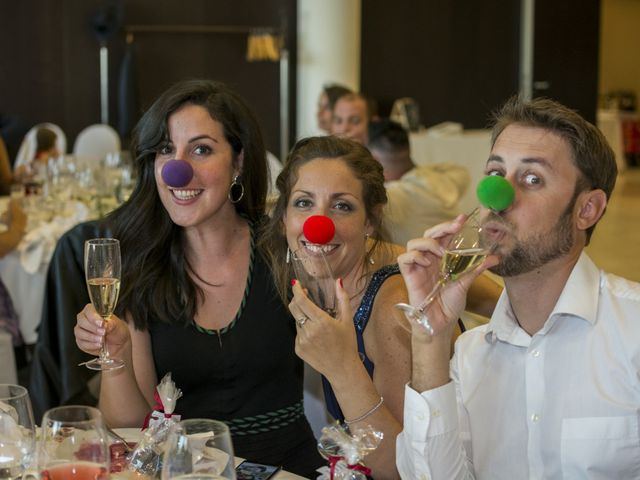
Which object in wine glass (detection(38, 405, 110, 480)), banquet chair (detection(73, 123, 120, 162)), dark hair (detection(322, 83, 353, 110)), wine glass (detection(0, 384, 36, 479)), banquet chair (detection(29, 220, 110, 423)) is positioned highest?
dark hair (detection(322, 83, 353, 110))

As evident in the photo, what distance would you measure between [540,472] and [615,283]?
0.44m

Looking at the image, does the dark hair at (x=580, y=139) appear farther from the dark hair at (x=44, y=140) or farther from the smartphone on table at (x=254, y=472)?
the dark hair at (x=44, y=140)

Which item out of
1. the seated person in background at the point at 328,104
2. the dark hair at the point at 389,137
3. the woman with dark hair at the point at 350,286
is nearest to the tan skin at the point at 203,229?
the woman with dark hair at the point at 350,286

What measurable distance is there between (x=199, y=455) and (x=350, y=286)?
1152 millimetres

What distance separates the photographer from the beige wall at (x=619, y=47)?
A: 20859 mm

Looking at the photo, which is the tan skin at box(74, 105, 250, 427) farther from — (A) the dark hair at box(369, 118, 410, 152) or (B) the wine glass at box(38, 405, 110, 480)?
(A) the dark hair at box(369, 118, 410, 152)

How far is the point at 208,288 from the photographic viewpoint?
2869 millimetres

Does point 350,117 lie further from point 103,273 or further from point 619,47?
point 619,47

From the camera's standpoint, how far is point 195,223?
2.77 meters

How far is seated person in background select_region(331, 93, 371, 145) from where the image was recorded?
23.4 feet

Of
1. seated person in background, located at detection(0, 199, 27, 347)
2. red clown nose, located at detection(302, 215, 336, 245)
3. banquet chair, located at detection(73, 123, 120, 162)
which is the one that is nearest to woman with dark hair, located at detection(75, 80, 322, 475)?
red clown nose, located at detection(302, 215, 336, 245)

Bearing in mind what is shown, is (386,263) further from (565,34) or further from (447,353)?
(565,34)

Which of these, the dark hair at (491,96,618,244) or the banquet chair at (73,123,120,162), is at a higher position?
the dark hair at (491,96,618,244)

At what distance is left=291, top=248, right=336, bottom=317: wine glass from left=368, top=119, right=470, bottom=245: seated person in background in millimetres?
1909
